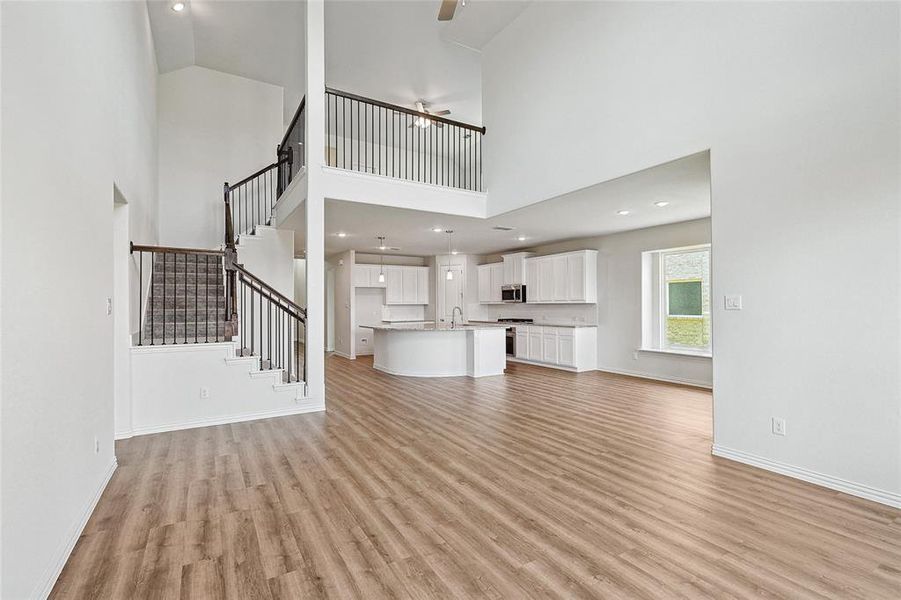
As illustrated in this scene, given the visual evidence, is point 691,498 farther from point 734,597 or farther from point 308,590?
point 308,590

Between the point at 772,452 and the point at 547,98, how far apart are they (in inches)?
175

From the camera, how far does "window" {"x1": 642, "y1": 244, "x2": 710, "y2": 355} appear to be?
687 centimetres

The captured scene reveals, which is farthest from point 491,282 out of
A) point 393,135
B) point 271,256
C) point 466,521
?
point 466,521

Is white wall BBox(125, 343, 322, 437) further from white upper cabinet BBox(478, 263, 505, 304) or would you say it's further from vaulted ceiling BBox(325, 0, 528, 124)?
white upper cabinet BBox(478, 263, 505, 304)

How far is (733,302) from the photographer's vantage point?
3.58 m

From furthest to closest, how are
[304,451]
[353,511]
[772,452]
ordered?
[304,451]
[772,452]
[353,511]

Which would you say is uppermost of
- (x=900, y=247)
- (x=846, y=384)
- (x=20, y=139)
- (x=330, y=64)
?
(x=330, y=64)

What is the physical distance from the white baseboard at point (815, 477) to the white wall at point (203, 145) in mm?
8007

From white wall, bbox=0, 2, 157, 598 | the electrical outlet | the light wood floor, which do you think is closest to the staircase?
the light wood floor

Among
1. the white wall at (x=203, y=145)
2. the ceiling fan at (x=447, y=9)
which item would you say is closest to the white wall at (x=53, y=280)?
the ceiling fan at (x=447, y=9)

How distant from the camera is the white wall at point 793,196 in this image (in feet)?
9.23

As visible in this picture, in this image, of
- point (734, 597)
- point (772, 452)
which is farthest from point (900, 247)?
point (734, 597)

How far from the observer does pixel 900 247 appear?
8.88ft

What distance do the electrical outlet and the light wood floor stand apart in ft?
1.12
